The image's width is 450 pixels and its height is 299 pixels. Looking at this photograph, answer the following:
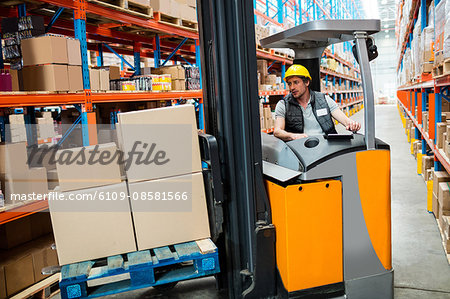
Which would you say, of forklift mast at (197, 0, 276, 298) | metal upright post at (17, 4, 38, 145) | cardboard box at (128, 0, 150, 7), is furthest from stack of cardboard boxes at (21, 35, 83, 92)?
metal upright post at (17, 4, 38, 145)

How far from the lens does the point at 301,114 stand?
3.93 m

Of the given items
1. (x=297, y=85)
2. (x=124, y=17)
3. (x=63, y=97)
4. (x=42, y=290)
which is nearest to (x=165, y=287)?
(x=42, y=290)

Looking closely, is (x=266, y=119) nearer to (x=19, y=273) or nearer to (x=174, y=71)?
(x=174, y=71)

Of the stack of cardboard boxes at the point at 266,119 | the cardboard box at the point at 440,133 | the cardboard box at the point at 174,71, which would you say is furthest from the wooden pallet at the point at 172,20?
the cardboard box at the point at 440,133

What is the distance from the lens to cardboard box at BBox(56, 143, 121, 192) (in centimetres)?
241

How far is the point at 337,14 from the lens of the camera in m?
24.4

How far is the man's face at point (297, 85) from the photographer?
368 centimetres

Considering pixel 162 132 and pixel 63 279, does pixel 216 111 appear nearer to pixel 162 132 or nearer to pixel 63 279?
pixel 162 132

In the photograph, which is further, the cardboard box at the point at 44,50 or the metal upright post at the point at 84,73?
the metal upright post at the point at 84,73

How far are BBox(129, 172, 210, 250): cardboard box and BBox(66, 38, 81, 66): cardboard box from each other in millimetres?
1912

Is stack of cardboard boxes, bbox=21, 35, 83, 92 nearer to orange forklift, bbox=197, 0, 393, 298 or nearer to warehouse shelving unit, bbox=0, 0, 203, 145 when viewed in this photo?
warehouse shelving unit, bbox=0, 0, 203, 145

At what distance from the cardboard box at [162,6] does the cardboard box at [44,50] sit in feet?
5.88

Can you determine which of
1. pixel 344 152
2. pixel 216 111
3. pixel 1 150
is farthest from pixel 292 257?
pixel 1 150

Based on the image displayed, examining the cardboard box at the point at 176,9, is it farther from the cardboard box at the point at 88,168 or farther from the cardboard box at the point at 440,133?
the cardboard box at the point at 440,133
